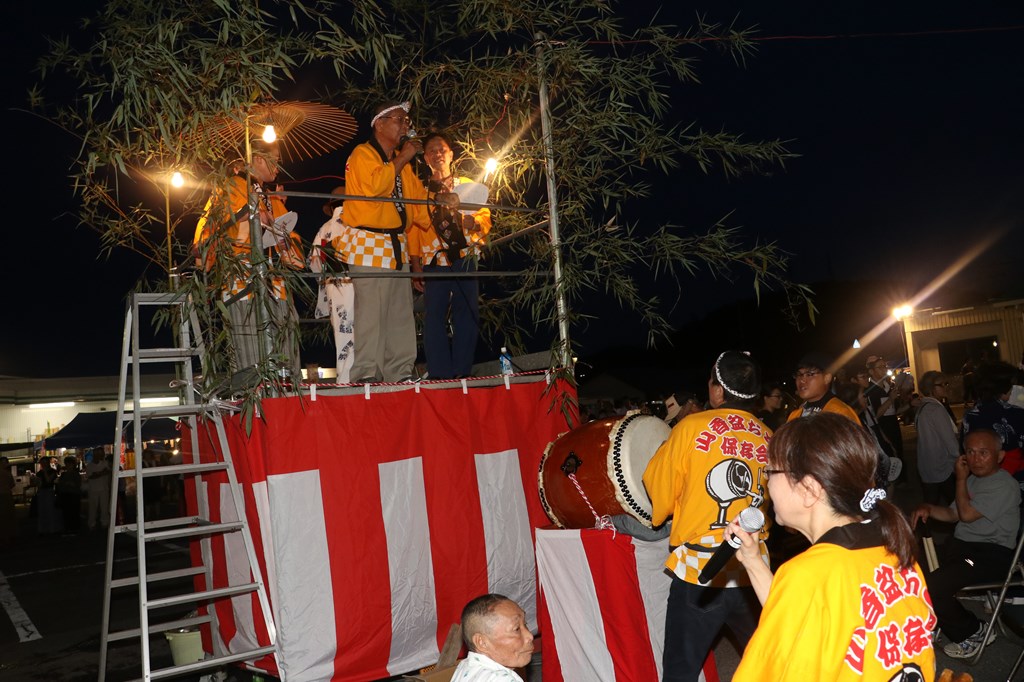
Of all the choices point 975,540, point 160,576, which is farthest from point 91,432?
point 975,540

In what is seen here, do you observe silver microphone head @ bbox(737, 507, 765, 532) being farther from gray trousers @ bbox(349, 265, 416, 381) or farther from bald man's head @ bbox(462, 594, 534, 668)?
gray trousers @ bbox(349, 265, 416, 381)

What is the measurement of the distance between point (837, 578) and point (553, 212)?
3.92 meters

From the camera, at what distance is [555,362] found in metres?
5.59

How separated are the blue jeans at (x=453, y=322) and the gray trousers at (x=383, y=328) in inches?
6.5

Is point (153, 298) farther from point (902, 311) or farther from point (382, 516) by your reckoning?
point (902, 311)

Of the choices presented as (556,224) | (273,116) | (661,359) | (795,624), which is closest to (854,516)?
(795,624)

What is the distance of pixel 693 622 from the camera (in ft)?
12.1

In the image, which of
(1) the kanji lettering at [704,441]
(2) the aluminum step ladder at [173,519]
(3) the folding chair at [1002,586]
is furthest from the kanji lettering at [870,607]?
(2) the aluminum step ladder at [173,519]

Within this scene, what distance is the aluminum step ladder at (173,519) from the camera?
4504 millimetres

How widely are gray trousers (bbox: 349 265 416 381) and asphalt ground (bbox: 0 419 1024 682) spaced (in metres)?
2.27

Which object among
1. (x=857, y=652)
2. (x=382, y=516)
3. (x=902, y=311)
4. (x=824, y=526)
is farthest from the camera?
(x=902, y=311)

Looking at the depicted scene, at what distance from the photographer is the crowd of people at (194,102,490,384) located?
474 centimetres

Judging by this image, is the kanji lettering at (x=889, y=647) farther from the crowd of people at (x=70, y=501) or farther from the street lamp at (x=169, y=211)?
the crowd of people at (x=70, y=501)

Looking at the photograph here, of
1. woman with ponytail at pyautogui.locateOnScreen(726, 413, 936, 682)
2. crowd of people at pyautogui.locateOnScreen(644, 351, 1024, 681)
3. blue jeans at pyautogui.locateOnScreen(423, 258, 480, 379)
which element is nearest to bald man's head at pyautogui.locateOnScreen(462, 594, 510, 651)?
crowd of people at pyautogui.locateOnScreen(644, 351, 1024, 681)
